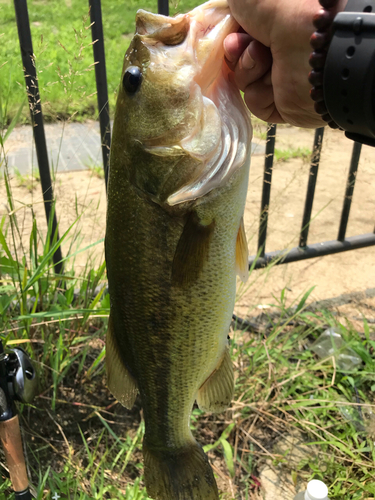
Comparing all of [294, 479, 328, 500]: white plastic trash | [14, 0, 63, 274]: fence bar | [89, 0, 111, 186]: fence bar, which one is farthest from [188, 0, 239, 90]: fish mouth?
[294, 479, 328, 500]: white plastic trash

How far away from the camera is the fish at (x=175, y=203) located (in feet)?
3.79

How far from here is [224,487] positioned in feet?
6.45

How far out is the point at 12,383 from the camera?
5.13ft

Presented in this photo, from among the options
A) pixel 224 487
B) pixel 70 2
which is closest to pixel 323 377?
pixel 224 487

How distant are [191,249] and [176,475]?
0.77 metres

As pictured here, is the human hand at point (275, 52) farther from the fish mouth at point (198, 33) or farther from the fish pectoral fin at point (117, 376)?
the fish pectoral fin at point (117, 376)

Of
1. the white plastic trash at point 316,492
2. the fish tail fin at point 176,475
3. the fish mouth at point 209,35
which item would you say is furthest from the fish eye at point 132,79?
the white plastic trash at point 316,492

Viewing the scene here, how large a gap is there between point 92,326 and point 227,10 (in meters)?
1.84

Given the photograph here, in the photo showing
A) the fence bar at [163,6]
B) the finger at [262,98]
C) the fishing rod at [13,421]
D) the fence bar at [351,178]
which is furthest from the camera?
the fence bar at [351,178]

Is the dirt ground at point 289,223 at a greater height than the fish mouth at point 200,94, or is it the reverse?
the fish mouth at point 200,94

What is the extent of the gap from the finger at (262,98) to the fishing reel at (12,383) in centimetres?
118

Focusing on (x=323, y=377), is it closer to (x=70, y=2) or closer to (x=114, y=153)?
(x=114, y=153)

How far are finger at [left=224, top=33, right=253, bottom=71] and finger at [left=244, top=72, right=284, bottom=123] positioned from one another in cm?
13

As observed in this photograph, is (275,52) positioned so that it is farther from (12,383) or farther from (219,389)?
(12,383)
